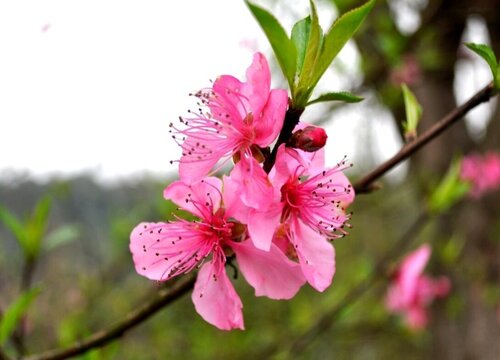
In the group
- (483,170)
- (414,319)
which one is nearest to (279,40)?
(414,319)

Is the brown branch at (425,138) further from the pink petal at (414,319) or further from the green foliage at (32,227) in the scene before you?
the pink petal at (414,319)

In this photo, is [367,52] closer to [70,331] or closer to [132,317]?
[70,331]

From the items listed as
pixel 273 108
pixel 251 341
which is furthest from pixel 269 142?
pixel 251 341

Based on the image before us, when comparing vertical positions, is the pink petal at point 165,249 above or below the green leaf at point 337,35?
below

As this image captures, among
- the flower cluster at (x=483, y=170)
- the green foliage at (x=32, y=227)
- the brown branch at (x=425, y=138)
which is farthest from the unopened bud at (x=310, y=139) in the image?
the flower cluster at (x=483, y=170)

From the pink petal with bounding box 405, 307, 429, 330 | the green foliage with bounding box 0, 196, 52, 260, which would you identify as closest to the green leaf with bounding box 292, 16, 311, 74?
the green foliage with bounding box 0, 196, 52, 260

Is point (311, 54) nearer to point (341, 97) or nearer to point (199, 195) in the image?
point (341, 97)
